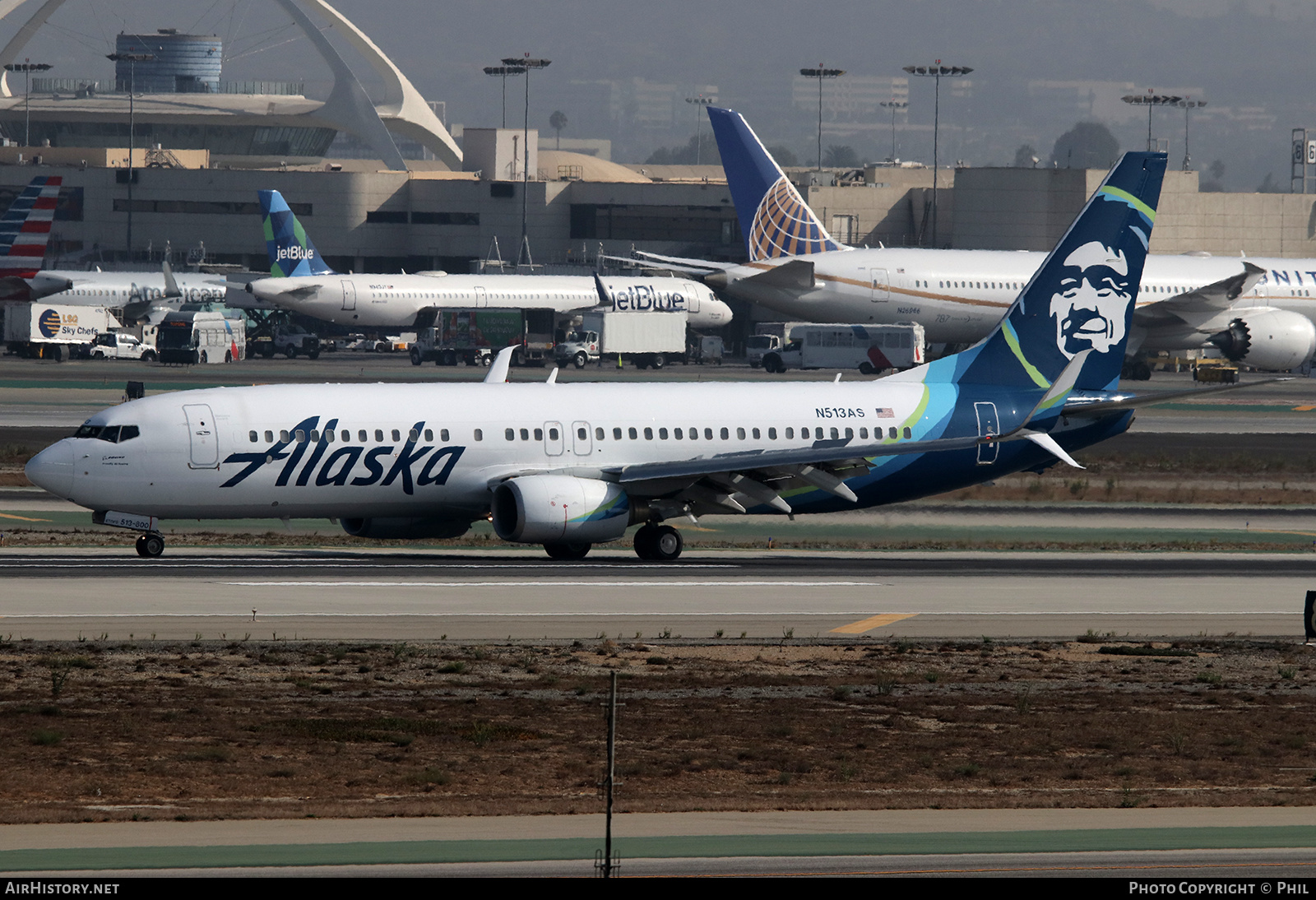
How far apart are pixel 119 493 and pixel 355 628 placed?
10.5 meters

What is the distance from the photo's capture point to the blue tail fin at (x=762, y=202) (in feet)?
362

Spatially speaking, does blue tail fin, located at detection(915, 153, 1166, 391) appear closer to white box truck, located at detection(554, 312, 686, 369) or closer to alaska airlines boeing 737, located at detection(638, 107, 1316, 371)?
alaska airlines boeing 737, located at detection(638, 107, 1316, 371)

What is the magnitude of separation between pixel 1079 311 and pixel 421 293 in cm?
9558

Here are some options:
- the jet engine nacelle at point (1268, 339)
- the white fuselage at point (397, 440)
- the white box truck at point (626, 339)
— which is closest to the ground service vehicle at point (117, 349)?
the white box truck at point (626, 339)

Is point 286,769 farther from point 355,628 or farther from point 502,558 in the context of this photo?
point 502,558

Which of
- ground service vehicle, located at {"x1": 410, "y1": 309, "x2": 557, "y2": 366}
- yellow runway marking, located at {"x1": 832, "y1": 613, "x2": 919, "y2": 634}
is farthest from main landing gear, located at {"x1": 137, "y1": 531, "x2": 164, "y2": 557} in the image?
ground service vehicle, located at {"x1": 410, "y1": 309, "x2": 557, "y2": 366}

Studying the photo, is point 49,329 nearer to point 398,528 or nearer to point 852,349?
point 852,349

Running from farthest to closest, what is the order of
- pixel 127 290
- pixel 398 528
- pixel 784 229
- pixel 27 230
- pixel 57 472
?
pixel 127 290 < pixel 784 229 < pixel 27 230 < pixel 398 528 < pixel 57 472

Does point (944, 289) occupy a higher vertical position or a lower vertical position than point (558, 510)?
higher

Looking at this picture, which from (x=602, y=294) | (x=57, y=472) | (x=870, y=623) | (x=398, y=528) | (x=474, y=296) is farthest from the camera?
(x=474, y=296)

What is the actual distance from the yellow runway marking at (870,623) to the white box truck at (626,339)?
9142 cm

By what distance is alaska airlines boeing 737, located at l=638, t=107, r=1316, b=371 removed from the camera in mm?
105500

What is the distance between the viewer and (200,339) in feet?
400

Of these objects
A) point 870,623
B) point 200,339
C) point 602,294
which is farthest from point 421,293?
point 870,623
